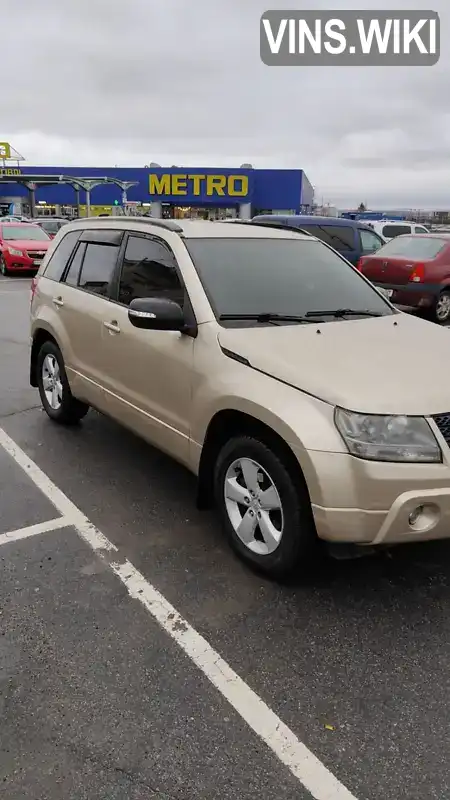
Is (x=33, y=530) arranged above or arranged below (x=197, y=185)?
below

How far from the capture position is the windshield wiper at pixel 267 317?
11.4 feet

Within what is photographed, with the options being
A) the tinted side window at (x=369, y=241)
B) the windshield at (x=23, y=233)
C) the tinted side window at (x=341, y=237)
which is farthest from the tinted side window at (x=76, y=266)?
the windshield at (x=23, y=233)

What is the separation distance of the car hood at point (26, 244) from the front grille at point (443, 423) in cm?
1669

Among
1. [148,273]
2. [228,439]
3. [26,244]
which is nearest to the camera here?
[228,439]

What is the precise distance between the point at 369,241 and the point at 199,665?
1319cm

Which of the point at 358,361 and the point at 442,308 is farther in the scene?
the point at 442,308

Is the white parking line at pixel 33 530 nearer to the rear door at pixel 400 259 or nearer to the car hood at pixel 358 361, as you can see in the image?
the car hood at pixel 358 361

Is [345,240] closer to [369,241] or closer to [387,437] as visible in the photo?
[369,241]

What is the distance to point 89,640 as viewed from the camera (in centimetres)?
274

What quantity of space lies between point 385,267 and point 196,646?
9747 mm

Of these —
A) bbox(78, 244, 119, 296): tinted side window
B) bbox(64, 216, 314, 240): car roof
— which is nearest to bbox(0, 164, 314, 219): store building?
bbox(78, 244, 119, 296): tinted side window

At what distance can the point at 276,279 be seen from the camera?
3.90 m

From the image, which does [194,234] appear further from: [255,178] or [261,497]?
[255,178]

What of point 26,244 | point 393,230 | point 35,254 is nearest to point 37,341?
point 35,254
